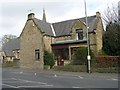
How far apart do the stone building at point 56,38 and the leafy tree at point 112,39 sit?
1251 millimetres

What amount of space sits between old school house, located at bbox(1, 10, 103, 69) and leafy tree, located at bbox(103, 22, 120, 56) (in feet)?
4.09

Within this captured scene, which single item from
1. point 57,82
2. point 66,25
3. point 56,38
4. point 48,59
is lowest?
point 57,82

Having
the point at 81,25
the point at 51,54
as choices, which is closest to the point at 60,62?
the point at 51,54

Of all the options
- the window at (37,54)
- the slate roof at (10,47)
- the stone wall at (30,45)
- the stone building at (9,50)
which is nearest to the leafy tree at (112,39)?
the stone wall at (30,45)

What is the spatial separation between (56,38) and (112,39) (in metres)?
10.6

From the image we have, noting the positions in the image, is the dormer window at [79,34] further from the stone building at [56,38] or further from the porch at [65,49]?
the porch at [65,49]

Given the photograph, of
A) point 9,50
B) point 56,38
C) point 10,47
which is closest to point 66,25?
point 56,38

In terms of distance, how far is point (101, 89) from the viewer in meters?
15.0

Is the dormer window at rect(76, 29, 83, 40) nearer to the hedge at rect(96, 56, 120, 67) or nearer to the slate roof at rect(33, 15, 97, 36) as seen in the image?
the slate roof at rect(33, 15, 97, 36)

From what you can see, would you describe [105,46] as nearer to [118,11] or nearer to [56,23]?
[118,11]

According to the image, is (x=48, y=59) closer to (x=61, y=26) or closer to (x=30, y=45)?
(x=30, y=45)

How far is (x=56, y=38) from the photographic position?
1874 inches

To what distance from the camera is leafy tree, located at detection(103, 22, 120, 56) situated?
41438 millimetres

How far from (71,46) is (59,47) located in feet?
8.96
